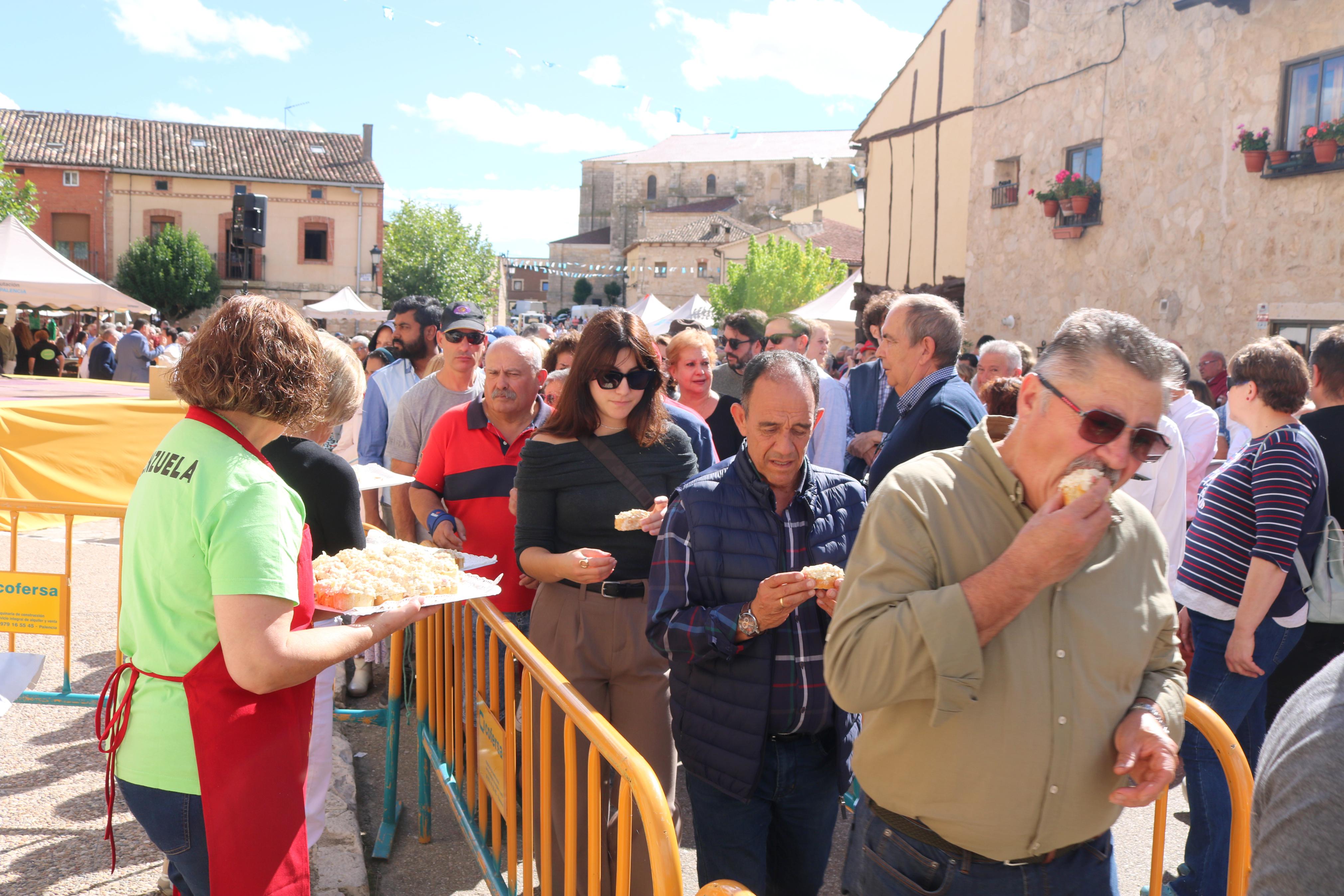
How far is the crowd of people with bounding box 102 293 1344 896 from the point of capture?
1.79m

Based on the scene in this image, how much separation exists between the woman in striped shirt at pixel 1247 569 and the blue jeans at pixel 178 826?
10.1ft

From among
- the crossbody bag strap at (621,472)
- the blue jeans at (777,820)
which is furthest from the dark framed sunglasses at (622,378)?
the blue jeans at (777,820)

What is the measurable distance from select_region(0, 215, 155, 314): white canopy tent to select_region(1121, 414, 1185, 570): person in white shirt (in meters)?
16.8

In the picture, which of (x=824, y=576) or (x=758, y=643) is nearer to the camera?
(x=824, y=576)

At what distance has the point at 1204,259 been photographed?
1214cm

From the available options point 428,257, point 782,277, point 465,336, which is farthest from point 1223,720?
point 428,257

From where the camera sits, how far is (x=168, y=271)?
140ft

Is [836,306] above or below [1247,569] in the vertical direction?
above

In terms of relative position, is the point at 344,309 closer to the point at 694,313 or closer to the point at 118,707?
the point at 694,313

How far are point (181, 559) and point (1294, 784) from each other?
1.92 metres

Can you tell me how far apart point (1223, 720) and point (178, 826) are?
3178mm

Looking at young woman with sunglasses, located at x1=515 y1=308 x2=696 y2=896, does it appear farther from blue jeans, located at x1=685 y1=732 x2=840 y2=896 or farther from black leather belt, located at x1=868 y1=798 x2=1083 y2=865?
black leather belt, located at x1=868 y1=798 x2=1083 y2=865

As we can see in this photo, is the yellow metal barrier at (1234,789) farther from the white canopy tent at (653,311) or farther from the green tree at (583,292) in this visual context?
the green tree at (583,292)

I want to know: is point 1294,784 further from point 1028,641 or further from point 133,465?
point 133,465
